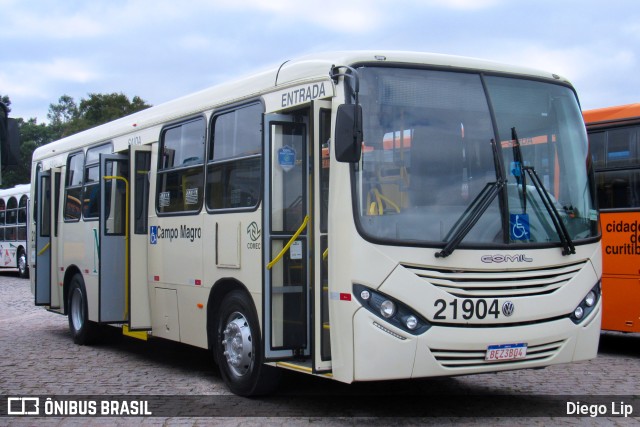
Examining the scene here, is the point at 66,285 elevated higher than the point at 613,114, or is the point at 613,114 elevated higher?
the point at 613,114

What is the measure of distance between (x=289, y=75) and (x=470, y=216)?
222cm

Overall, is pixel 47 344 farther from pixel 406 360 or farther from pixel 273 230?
pixel 406 360

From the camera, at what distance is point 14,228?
32.1m

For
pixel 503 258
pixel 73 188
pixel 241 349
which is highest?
pixel 73 188

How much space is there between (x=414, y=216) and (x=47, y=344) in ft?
26.9

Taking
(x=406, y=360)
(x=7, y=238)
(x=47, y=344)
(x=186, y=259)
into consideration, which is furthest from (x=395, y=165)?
(x=7, y=238)

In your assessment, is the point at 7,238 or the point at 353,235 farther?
the point at 7,238

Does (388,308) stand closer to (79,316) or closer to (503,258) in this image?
(503,258)

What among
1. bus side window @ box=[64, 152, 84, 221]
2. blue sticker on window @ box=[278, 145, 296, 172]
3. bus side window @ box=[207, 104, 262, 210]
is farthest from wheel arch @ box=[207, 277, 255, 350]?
bus side window @ box=[64, 152, 84, 221]

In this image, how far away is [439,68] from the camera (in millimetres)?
7484

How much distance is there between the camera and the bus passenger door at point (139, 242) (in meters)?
11.0

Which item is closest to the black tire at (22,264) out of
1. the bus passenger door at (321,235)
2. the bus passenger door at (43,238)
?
the bus passenger door at (43,238)

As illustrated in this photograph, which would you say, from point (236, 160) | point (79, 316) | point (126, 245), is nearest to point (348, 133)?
point (236, 160)

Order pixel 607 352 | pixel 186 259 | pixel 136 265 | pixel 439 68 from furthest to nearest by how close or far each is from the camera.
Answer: pixel 607 352 → pixel 136 265 → pixel 186 259 → pixel 439 68
